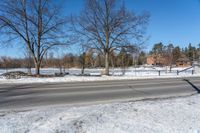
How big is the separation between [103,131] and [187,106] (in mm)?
4024

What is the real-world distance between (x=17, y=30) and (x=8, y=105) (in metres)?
18.8

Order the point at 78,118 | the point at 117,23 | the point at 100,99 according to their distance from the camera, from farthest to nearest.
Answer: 1. the point at 117,23
2. the point at 100,99
3. the point at 78,118

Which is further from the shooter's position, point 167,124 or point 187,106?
point 187,106

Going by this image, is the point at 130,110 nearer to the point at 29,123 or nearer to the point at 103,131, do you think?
the point at 103,131

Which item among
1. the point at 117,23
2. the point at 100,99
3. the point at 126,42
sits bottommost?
the point at 100,99

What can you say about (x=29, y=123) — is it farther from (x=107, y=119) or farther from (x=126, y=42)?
(x=126, y=42)

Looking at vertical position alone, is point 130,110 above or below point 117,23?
below

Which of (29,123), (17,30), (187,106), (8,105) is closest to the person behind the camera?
(29,123)

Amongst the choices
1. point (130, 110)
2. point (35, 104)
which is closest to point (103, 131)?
point (130, 110)

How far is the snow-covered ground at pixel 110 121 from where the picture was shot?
227 inches

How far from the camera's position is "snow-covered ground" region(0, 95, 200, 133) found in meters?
5.76

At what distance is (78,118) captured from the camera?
6.64 meters

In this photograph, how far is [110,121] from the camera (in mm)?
6375

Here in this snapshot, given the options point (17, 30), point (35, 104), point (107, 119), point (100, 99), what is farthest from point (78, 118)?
point (17, 30)
